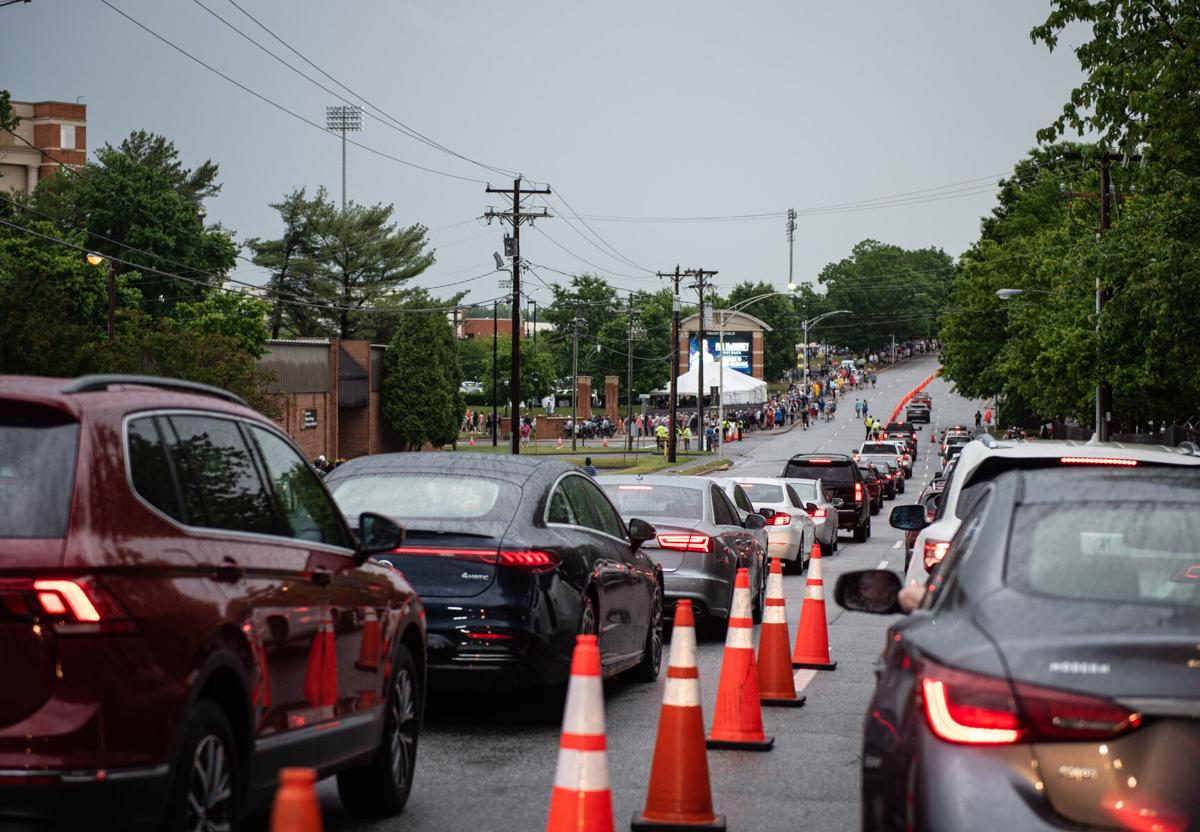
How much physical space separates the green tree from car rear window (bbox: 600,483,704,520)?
6219 cm

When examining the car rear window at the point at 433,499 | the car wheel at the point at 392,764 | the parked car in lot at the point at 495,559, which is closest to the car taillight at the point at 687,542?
the parked car in lot at the point at 495,559

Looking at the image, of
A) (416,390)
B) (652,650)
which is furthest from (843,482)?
(416,390)

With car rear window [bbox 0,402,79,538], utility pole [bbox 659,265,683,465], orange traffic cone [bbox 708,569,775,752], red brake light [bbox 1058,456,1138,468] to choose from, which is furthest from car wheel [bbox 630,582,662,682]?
utility pole [bbox 659,265,683,465]

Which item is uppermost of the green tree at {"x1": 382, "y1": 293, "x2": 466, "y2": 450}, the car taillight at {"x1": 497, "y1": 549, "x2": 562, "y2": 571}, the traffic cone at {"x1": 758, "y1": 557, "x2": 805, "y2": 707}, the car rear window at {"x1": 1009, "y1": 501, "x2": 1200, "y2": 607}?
the green tree at {"x1": 382, "y1": 293, "x2": 466, "y2": 450}

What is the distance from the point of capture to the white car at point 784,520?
25.1m

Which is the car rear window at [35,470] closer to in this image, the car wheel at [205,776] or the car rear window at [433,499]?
the car wheel at [205,776]

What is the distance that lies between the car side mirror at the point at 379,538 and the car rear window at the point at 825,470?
2695 centimetres

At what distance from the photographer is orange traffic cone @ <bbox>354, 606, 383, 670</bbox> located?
277 inches

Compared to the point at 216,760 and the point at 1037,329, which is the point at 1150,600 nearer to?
the point at 216,760

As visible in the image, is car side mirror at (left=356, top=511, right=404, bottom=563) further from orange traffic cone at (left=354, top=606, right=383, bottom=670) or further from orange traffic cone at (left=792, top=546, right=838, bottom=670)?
orange traffic cone at (left=792, top=546, right=838, bottom=670)

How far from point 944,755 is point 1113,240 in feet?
93.6

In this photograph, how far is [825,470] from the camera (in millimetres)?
34781

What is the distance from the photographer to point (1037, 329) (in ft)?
195

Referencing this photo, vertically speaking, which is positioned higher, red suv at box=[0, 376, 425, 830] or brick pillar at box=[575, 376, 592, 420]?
brick pillar at box=[575, 376, 592, 420]
